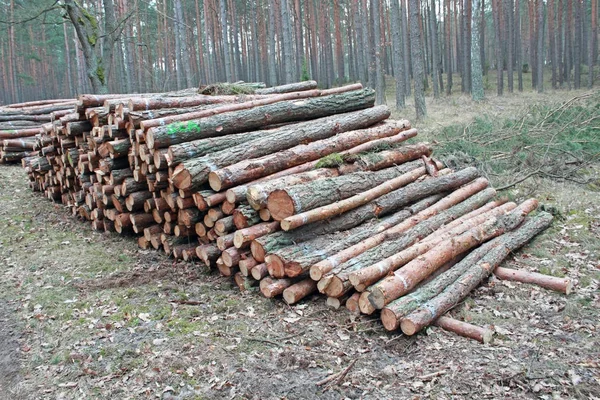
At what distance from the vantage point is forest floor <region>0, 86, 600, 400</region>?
148 inches

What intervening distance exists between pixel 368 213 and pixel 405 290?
5.04ft

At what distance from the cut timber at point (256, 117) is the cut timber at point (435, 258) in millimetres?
3221

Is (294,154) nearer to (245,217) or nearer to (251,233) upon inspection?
(245,217)

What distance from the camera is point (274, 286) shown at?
5.14m

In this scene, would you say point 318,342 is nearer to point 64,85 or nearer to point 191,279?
point 191,279

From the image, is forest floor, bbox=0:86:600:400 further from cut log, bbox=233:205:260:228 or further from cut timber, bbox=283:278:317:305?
cut log, bbox=233:205:260:228

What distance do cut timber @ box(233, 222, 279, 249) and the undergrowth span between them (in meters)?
4.64

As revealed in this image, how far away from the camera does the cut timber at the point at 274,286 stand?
5.14m

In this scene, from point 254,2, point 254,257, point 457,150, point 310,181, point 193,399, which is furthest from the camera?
point 254,2

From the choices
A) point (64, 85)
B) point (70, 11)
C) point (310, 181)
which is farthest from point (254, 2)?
point (310, 181)

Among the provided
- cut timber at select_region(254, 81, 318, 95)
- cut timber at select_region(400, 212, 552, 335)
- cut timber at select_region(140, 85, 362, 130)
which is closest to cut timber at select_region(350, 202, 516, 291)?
cut timber at select_region(400, 212, 552, 335)

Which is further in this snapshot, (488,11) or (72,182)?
(488,11)

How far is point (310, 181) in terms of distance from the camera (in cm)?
596

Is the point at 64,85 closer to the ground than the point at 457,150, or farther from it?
farther from it
